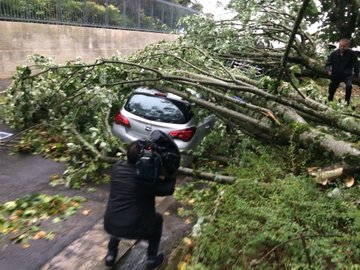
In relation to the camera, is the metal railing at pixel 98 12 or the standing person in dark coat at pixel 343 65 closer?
the standing person in dark coat at pixel 343 65

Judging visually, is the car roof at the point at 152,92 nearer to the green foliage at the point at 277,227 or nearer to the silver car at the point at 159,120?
the silver car at the point at 159,120

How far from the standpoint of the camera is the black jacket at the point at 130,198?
3.59m

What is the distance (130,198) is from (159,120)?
2946 millimetres

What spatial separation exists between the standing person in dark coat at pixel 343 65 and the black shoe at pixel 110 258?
7513 mm

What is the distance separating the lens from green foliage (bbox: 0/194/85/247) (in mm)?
4433

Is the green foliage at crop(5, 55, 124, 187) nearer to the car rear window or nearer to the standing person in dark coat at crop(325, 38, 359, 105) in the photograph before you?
the car rear window

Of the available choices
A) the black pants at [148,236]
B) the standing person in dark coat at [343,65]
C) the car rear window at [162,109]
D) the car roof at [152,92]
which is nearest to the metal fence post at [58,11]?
the car roof at [152,92]

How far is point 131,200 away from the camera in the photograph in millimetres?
3604

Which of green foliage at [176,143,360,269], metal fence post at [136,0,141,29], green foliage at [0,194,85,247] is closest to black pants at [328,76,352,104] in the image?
green foliage at [176,143,360,269]

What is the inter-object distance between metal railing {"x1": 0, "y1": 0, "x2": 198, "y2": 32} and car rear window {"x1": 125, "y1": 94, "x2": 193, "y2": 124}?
5.50m

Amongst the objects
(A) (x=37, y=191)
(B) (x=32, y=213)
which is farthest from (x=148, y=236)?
(A) (x=37, y=191)

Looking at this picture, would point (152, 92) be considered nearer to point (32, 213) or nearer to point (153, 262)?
point (32, 213)

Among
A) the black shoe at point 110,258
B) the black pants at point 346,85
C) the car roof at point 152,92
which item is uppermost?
the car roof at point 152,92

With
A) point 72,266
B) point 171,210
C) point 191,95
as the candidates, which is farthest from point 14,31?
point 72,266
